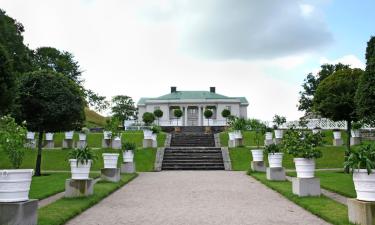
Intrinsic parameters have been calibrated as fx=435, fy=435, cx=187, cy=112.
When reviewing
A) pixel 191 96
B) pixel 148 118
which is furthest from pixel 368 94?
pixel 191 96

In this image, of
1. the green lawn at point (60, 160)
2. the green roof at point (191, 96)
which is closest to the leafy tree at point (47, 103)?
the green lawn at point (60, 160)

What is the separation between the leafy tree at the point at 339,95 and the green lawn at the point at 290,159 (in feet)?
11.8

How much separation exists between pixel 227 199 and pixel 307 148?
2.42 m

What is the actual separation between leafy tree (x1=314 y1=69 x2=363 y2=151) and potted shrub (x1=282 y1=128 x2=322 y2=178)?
21.6 feet

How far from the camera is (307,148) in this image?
11078 millimetres

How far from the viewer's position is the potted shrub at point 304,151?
1084 cm

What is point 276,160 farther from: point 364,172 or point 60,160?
point 60,160

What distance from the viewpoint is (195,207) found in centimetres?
951

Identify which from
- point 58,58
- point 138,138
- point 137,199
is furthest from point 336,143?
point 58,58

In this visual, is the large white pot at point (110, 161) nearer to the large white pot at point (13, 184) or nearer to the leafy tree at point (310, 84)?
the large white pot at point (13, 184)

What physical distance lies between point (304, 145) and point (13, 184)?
23.7 feet

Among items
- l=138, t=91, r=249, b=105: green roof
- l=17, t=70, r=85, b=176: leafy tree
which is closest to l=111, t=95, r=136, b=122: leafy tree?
l=138, t=91, r=249, b=105: green roof

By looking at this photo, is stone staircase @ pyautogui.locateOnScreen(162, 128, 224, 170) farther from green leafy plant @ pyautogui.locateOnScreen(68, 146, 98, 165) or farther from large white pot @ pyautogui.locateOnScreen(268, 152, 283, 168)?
green leafy plant @ pyautogui.locateOnScreen(68, 146, 98, 165)

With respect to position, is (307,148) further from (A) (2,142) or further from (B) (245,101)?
(B) (245,101)
